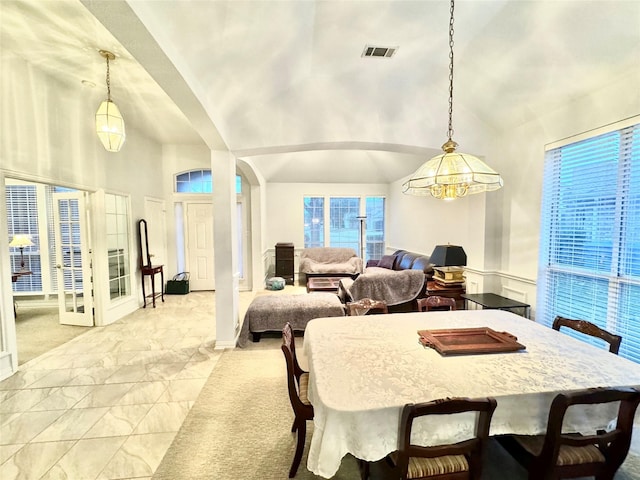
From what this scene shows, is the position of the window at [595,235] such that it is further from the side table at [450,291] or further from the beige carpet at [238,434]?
the beige carpet at [238,434]

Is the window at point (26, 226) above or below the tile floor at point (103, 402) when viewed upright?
above

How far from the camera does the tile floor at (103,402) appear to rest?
6.01 feet

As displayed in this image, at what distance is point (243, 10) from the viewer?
1.96 m

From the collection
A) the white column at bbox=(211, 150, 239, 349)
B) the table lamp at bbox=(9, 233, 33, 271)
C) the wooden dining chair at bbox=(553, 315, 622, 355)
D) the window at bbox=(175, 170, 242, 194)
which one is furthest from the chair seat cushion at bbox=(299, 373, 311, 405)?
the table lamp at bbox=(9, 233, 33, 271)

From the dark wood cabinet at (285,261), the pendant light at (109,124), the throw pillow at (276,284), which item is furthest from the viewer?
the dark wood cabinet at (285,261)

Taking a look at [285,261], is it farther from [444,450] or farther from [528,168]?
[444,450]

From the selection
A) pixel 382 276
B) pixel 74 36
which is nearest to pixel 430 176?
pixel 382 276

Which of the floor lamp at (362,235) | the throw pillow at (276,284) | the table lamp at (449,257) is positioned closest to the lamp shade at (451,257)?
the table lamp at (449,257)

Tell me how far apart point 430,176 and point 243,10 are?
5.67 feet

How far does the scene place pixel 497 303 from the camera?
3.25 m

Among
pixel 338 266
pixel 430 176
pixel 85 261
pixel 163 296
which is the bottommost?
pixel 163 296

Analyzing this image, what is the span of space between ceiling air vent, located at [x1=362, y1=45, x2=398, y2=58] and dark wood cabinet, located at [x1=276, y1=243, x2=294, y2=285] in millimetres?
4635

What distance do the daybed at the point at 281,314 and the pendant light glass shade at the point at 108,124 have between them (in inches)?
96.3

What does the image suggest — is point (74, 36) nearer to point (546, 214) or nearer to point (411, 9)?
point (411, 9)
